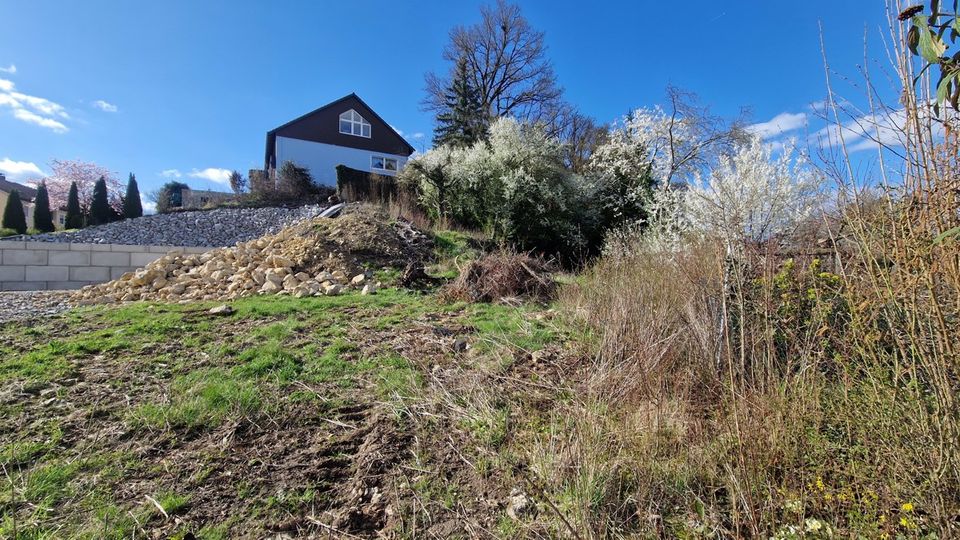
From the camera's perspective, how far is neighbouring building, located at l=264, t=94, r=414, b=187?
21.6 metres

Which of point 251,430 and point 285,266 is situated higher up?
point 285,266

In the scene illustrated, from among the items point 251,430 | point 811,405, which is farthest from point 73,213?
point 811,405

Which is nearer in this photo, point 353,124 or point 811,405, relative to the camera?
point 811,405

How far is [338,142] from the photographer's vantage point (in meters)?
22.8

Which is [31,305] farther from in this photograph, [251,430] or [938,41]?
[938,41]

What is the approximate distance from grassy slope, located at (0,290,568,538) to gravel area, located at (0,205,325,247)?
308 inches

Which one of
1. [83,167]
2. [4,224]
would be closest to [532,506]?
[4,224]

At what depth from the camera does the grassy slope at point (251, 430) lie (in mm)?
1751

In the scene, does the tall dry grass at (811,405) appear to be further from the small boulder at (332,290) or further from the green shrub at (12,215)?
the green shrub at (12,215)

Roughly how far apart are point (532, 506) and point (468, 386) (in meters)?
1.06

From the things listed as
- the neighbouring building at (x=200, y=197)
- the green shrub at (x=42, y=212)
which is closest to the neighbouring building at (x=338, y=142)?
the neighbouring building at (x=200, y=197)

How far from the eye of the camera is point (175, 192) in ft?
73.9

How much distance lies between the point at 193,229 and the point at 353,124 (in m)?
13.6

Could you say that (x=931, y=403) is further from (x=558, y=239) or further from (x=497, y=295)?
(x=558, y=239)
